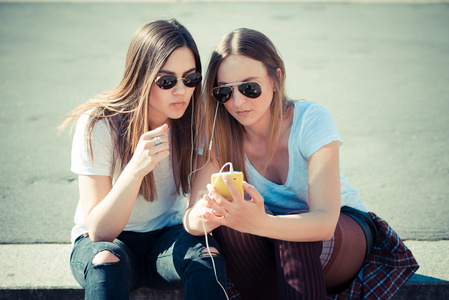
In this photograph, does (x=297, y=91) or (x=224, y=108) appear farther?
(x=297, y=91)

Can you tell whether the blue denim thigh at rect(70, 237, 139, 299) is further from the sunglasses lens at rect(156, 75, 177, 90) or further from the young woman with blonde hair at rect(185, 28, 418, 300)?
the sunglasses lens at rect(156, 75, 177, 90)

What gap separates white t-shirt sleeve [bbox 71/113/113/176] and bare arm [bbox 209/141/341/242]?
2.25 ft

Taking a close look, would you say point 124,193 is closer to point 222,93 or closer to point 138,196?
point 138,196

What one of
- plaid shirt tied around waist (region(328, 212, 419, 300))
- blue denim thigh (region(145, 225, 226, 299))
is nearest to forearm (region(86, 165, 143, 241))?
blue denim thigh (region(145, 225, 226, 299))

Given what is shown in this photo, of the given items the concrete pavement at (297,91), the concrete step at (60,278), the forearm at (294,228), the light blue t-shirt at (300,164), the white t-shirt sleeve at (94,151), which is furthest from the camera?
the concrete pavement at (297,91)

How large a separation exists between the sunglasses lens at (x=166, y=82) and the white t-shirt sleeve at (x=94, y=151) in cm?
37

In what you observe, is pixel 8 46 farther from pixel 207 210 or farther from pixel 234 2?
pixel 207 210

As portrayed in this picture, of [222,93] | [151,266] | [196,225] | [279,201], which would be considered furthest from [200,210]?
[222,93]

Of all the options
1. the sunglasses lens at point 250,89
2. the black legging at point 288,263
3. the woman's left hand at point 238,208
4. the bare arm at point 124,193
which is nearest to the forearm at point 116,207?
the bare arm at point 124,193

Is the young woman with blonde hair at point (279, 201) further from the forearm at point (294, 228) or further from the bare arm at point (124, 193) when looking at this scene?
the bare arm at point (124, 193)

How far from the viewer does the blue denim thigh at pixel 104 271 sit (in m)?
2.36

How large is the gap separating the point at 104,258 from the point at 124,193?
0.34 m

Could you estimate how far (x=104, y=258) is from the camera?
2.43 metres

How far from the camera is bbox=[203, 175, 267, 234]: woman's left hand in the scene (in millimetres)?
2361
